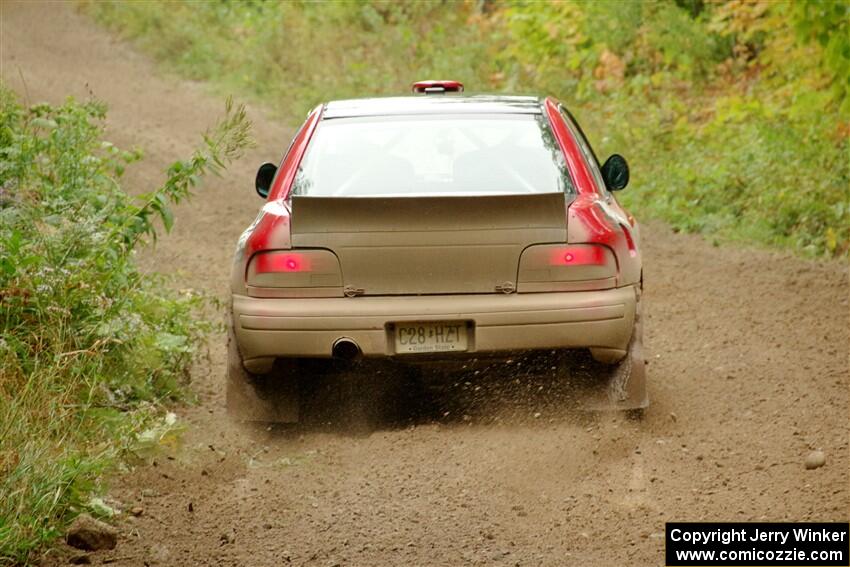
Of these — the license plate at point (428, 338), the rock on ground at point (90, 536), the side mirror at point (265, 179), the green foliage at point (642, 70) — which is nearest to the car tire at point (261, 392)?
the license plate at point (428, 338)

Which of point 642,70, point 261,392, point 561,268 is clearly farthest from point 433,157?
point 642,70

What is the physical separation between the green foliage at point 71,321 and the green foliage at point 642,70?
6.57m

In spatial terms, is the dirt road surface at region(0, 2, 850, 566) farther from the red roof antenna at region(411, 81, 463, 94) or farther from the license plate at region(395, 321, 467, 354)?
the red roof antenna at region(411, 81, 463, 94)

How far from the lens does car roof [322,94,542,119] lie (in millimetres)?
6762

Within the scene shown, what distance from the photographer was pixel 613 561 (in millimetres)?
4480

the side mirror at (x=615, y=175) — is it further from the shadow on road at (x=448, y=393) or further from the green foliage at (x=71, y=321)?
the green foliage at (x=71, y=321)

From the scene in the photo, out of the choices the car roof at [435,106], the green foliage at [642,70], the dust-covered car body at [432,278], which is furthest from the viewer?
the green foliage at [642,70]

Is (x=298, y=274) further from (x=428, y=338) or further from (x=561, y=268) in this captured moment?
(x=561, y=268)

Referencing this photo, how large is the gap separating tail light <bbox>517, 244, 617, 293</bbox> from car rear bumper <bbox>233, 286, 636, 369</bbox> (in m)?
0.04

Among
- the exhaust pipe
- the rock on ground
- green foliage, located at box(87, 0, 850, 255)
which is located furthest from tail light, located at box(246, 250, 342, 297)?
green foliage, located at box(87, 0, 850, 255)

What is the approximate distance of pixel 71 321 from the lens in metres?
6.21

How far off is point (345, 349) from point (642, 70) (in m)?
12.7

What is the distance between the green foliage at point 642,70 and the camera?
12.4 m

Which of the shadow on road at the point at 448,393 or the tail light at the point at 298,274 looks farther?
the shadow on road at the point at 448,393
